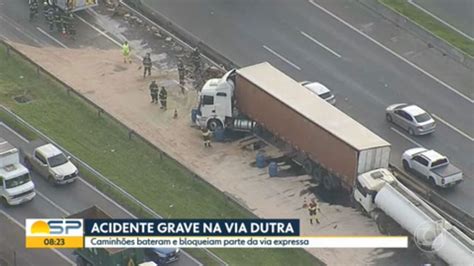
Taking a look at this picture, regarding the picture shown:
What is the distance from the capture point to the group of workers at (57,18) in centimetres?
7912

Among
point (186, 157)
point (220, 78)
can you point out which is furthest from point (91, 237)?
point (220, 78)

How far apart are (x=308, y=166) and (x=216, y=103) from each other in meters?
7.13

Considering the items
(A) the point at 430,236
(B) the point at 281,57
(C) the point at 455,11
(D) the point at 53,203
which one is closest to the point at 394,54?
(C) the point at 455,11

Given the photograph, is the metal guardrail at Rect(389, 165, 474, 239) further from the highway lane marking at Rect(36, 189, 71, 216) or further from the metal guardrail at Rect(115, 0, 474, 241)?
the highway lane marking at Rect(36, 189, 71, 216)

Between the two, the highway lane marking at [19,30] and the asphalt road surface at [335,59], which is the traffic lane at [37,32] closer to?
the highway lane marking at [19,30]

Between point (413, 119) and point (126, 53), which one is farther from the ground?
point (126, 53)

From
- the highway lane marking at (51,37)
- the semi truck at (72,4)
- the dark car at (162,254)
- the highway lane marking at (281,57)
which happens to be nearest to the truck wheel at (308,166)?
the dark car at (162,254)

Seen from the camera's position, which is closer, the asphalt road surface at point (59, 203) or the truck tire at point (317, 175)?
the asphalt road surface at point (59, 203)

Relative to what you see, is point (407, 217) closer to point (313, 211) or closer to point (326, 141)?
point (313, 211)

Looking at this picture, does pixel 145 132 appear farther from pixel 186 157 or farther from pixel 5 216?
pixel 5 216

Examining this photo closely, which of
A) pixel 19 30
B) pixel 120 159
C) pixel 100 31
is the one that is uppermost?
pixel 19 30

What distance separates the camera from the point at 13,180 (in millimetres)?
61562

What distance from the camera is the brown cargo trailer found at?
6275cm

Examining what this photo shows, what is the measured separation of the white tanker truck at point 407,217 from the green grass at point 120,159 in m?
4.63
